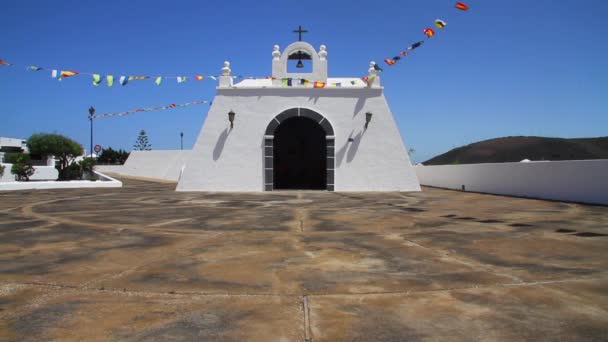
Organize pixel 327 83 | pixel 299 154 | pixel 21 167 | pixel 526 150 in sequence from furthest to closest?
pixel 526 150
pixel 21 167
pixel 299 154
pixel 327 83

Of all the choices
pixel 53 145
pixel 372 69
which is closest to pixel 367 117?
pixel 372 69

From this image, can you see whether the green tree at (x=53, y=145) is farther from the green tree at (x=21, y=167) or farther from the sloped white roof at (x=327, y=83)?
the sloped white roof at (x=327, y=83)

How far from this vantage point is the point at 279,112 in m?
15.9

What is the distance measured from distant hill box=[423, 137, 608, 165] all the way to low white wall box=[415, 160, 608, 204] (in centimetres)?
3300

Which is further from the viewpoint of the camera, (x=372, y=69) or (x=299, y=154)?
(x=299, y=154)

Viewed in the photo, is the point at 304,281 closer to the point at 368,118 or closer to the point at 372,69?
the point at 368,118

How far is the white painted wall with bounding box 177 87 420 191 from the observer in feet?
51.6

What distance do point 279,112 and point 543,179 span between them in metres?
9.03

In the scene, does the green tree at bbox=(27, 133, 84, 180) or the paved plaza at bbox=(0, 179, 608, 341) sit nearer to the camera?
the paved plaza at bbox=(0, 179, 608, 341)

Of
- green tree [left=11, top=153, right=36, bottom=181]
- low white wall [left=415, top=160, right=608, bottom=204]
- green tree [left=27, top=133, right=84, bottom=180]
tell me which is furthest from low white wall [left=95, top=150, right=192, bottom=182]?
low white wall [left=415, top=160, right=608, bottom=204]

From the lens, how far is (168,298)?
323cm

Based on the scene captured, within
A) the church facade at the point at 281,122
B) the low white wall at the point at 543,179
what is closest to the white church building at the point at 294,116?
the church facade at the point at 281,122

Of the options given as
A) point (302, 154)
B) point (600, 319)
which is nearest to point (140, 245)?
point (600, 319)

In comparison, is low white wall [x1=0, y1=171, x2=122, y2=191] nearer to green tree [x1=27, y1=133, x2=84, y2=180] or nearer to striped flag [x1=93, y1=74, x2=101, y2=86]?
striped flag [x1=93, y1=74, x2=101, y2=86]
